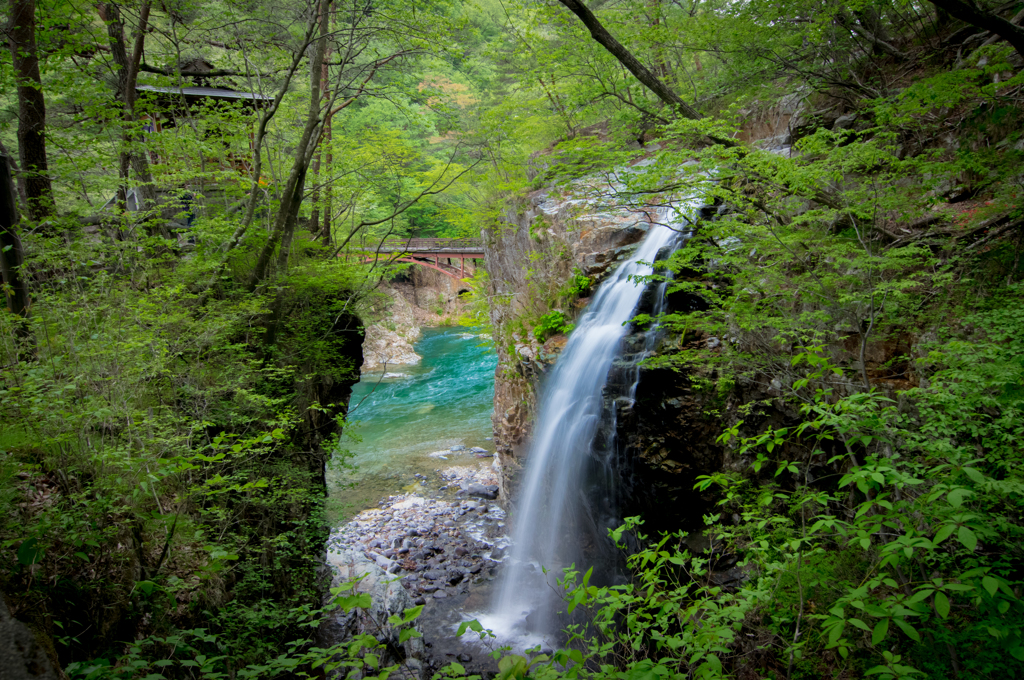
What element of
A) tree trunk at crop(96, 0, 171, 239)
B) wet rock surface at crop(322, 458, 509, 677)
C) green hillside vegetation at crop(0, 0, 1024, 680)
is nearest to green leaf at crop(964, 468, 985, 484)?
green hillside vegetation at crop(0, 0, 1024, 680)

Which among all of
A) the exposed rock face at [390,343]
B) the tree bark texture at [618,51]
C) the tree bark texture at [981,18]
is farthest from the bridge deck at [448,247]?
the tree bark texture at [981,18]

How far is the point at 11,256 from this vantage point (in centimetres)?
467

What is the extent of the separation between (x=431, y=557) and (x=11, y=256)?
8448 millimetres

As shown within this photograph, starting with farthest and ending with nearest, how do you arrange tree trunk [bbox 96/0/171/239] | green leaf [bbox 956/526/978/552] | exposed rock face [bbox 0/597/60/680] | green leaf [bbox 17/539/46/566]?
tree trunk [bbox 96/0/171/239] < green leaf [bbox 17/539/46/566] < exposed rock face [bbox 0/597/60/680] < green leaf [bbox 956/526/978/552]

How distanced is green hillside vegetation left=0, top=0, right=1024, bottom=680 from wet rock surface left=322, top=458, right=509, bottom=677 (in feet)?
5.43

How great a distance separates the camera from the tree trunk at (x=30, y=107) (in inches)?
205

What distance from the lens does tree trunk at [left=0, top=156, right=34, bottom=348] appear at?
4562mm

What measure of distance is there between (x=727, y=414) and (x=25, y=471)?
723cm

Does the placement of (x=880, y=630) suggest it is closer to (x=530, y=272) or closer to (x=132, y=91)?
(x=132, y=91)

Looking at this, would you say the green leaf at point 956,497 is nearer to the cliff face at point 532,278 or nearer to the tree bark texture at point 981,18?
the tree bark texture at point 981,18

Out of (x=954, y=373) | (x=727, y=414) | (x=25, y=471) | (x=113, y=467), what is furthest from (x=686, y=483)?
(x=25, y=471)

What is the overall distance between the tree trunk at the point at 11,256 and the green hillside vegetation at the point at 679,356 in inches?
1.8

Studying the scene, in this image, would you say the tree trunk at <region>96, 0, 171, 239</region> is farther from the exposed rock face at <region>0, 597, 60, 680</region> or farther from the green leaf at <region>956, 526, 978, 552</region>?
the green leaf at <region>956, 526, 978, 552</region>

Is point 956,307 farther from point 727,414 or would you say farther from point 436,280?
point 436,280
